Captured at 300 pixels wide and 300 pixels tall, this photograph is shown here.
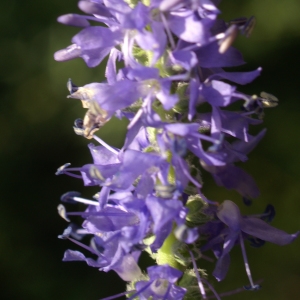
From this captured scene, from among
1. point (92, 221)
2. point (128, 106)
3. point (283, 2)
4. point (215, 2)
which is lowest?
point (283, 2)

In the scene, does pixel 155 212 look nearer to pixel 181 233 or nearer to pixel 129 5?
pixel 181 233

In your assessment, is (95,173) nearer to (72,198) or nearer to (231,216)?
(72,198)

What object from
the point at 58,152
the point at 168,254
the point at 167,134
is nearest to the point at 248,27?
the point at 167,134

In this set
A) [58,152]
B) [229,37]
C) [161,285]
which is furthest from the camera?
[58,152]

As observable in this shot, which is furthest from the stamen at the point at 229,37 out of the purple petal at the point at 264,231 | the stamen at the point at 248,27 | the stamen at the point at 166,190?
the purple petal at the point at 264,231

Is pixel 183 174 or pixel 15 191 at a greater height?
pixel 183 174

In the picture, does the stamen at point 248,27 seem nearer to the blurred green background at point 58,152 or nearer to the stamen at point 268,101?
the stamen at point 268,101

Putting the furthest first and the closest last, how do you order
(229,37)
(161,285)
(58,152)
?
(58,152), (161,285), (229,37)

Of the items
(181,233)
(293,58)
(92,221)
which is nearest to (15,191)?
(293,58)
